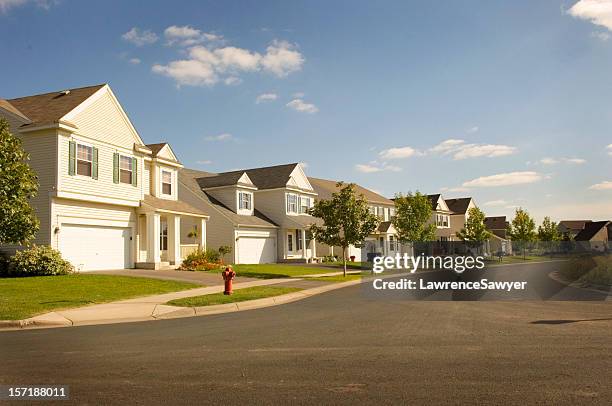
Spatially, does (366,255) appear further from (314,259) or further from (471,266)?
(471,266)

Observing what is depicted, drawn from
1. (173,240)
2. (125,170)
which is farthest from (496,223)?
(125,170)

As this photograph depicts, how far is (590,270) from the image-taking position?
25016mm

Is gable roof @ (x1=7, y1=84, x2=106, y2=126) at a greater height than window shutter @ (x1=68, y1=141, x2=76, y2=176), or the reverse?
gable roof @ (x1=7, y1=84, x2=106, y2=126)

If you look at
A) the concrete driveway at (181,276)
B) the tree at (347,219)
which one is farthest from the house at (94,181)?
the tree at (347,219)

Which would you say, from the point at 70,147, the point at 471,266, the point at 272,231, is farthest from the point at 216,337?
the point at 272,231

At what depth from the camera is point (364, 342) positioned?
974 centimetres

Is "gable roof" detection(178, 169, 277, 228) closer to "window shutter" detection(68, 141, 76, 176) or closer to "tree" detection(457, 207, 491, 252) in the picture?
"window shutter" detection(68, 141, 76, 176)

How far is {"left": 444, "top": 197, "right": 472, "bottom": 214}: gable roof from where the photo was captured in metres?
82.5

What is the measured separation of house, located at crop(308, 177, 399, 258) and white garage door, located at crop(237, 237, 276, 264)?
760cm

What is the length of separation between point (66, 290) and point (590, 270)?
22.8m

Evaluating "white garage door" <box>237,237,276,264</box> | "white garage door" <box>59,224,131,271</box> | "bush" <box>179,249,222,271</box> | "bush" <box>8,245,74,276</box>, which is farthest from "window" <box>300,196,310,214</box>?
"bush" <box>8,245,74,276</box>

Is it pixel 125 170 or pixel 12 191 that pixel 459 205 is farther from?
pixel 12 191

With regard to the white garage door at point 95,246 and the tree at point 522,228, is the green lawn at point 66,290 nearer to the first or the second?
the white garage door at point 95,246

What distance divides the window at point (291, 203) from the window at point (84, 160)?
21.9 metres
